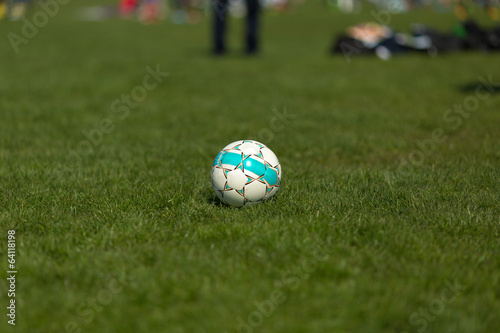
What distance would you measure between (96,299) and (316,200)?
222 cm

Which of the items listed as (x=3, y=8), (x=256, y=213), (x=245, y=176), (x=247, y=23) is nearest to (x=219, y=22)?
(x=247, y=23)

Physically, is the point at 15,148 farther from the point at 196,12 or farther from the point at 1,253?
the point at 196,12

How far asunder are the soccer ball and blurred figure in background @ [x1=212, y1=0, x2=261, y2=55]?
34.8 ft

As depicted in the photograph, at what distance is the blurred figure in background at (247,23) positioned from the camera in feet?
46.8

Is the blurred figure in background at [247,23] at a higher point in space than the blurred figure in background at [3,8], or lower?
higher

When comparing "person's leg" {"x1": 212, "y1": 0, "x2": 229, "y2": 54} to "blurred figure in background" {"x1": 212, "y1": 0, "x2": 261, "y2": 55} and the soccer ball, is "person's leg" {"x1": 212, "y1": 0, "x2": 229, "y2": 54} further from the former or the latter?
the soccer ball

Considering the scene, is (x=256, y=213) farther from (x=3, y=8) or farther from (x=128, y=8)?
(x=128, y=8)

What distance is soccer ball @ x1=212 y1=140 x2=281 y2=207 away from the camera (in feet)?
14.3

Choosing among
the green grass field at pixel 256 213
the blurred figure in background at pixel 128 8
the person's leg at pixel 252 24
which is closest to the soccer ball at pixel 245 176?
the green grass field at pixel 256 213

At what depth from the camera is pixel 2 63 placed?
14469mm

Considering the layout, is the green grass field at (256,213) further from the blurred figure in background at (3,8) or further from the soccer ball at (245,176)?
the blurred figure in background at (3,8)

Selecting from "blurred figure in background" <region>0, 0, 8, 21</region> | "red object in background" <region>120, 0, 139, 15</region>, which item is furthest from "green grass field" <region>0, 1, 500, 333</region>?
"red object in background" <region>120, 0, 139, 15</region>

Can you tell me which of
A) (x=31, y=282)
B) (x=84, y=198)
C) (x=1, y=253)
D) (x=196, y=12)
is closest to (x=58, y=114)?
(x=84, y=198)

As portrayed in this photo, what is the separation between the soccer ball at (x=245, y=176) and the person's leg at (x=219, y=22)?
10.5 metres
